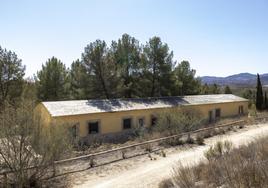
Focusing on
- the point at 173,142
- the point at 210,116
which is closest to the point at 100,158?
the point at 173,142

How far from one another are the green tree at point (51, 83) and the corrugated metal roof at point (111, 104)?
9.46m

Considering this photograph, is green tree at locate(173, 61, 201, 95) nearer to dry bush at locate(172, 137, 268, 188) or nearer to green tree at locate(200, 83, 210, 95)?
green tree at locate(200, 83, 210, 95)

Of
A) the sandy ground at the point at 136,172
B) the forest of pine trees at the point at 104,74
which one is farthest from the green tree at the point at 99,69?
the sandy ground at the point at 136,172

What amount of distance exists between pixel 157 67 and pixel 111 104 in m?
11.6

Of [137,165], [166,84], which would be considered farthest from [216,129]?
[166,84]

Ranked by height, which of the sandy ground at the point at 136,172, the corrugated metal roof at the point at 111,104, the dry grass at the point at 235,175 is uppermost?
the corrugated metal roof at the point at 111,104

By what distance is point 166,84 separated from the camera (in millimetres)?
34344

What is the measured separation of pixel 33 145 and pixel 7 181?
1.62m

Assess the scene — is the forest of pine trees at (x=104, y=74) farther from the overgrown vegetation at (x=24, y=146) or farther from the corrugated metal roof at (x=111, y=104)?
the overgrown vegetation at (x=24, y=146)

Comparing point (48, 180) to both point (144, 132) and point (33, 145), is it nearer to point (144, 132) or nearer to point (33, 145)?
point (33, 145)

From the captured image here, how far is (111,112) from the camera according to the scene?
22250mm

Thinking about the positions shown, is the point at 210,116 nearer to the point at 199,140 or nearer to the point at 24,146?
the point at 199,140

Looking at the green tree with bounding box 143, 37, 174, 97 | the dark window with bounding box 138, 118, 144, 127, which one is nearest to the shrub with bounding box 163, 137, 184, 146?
the dark window with bounding box 138, 118, 144, 127

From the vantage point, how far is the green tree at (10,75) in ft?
95.2
